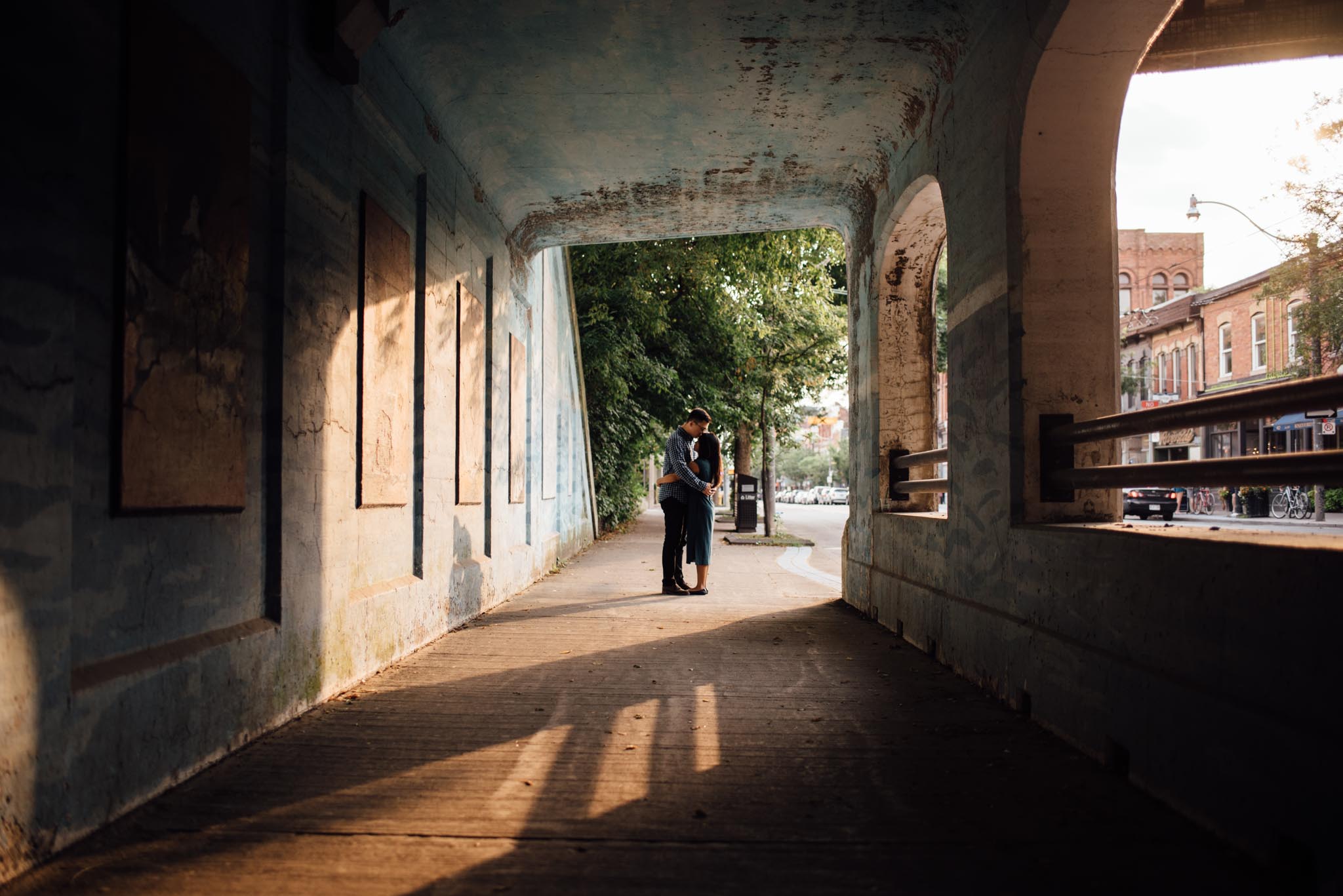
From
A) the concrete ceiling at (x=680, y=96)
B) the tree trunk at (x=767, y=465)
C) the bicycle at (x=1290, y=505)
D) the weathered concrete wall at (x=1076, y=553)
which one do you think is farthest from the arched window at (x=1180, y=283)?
the weathered concrete wall at (x=1076, y=553)

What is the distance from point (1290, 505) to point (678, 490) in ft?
82.2

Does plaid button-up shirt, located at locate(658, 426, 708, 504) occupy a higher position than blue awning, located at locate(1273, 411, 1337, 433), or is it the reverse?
blue awning, located at locate(1273, 411, 1337, 433)

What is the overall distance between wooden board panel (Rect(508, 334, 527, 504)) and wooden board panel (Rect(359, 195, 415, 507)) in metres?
3.43

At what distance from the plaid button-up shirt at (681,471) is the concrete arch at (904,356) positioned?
2.30 m

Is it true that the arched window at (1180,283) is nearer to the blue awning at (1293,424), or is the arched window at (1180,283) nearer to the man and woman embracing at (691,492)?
the blue awning at (1293,424)

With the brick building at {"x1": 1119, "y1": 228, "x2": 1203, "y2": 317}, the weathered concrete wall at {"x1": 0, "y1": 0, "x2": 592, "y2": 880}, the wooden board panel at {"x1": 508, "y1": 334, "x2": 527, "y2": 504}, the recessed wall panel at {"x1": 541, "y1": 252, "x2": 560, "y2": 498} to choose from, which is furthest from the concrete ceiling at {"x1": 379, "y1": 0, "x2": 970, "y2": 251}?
the brick building at {"x1": 1119, "y1": 228, "x2": 1203, "y2": 317}

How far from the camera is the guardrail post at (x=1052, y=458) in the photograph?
189 inches

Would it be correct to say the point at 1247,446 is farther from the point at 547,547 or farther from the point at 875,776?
the point at 875,776

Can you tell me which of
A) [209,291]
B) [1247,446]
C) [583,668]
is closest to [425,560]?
[583,668]

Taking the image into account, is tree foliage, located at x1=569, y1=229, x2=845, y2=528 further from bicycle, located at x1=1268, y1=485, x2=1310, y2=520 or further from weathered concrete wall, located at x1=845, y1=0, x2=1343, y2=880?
bicycle, located at x1=1268, y1=485, x2=1310, y2=520

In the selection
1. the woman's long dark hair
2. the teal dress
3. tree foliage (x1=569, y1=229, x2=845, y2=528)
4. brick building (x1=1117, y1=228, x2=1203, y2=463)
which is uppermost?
brick building (x1=1117, y1=228, x2=1203, y2=463)

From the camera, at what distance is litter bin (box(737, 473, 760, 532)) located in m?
21.8

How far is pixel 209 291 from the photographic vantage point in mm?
3805

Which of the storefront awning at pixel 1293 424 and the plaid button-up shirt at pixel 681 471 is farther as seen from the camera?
the storefront awning at pixel 1293 424
